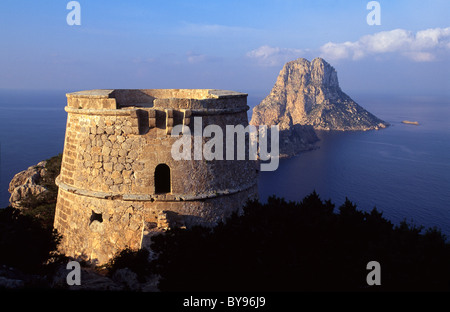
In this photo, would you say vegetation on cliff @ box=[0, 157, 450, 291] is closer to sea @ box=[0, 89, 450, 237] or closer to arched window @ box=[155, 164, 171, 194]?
arched window @ box=[155, 164, 171, 194]

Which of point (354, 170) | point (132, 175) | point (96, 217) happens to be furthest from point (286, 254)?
point (354, 170)

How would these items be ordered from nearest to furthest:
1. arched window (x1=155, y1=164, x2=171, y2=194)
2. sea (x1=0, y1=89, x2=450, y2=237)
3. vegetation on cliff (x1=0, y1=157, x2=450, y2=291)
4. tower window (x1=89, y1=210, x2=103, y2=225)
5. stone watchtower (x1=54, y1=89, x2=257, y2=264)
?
vegetation on cliff (x1=0, y1=157, x2=450, y2=291)
stone watchtower (x1=54, y1=89, x2=257, y2=264)
tower window (x1=89, y1=210, x2=103, y2=225)
arched window (x1=155, y1=164, x2=171, y2=194)
sea (x1=0, y1=89, x2=450, y2=237)

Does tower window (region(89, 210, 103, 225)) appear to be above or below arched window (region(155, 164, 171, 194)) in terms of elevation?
below

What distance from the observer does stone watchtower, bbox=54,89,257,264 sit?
12859 millimetres

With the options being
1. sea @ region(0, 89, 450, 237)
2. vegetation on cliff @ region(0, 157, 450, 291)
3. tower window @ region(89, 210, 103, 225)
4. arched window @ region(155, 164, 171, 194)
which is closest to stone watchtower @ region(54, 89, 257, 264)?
tower window @ region(89, 210, 103, 225)

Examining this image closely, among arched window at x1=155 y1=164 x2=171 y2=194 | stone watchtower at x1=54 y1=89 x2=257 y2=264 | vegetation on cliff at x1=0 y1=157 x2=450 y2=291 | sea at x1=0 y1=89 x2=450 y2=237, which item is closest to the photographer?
vegetation on cliff at x1=0 y1=157 x2=450 y2=291

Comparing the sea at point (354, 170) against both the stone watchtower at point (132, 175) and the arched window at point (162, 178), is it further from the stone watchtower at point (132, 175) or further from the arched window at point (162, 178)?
the stone watchtower at point (132, 175)

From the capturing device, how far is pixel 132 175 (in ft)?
42.5

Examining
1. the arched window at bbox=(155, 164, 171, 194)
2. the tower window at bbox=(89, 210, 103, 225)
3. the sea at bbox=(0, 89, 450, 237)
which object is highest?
the arched window at bbox=(155, 164, 171, 194)

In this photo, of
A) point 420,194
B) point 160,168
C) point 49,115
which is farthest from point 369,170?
point 49,115

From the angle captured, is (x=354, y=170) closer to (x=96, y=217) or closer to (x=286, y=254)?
(x=96, y=217)

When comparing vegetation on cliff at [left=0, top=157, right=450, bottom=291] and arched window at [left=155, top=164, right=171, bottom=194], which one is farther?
arched window at [left=155, top=164, right=171, bottom=194]

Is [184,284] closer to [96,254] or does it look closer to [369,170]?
[96,254]

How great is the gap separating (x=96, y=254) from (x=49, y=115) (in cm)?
19329
